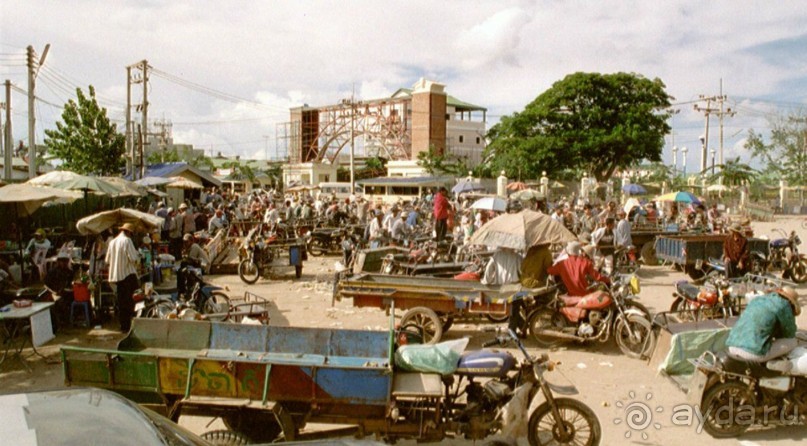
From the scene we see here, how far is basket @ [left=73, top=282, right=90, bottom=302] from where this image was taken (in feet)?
31.2

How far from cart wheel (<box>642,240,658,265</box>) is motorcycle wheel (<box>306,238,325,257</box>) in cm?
1006

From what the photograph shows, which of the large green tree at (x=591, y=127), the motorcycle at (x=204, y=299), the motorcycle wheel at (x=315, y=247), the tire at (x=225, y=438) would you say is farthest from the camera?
the large green tree at (x=591, y=127)

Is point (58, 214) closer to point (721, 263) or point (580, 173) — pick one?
point (721, 263)

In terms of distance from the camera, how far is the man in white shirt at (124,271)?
8930 mm

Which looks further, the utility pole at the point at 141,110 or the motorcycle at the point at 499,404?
the utility pole at the point at 141,110

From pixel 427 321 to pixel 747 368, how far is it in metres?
4.37

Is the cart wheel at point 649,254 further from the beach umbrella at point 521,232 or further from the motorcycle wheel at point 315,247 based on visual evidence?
the motorcycle wheel at point 315,247

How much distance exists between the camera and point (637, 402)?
661 centimetres

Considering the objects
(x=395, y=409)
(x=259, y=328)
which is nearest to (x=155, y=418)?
(x=395, y=409)

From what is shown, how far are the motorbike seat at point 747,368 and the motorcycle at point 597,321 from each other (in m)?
2.25

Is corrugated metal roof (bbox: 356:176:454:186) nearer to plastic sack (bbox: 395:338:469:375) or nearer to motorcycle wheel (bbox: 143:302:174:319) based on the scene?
motorcycle wheel (bbox: 143:302:174:319)

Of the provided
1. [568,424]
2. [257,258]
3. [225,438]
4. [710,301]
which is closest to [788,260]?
[710,301]

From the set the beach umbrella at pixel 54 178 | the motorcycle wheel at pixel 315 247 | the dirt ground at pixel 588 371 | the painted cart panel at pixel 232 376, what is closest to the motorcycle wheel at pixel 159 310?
the dirt ground at pixel 588 371

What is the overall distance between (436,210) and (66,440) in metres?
14.0
